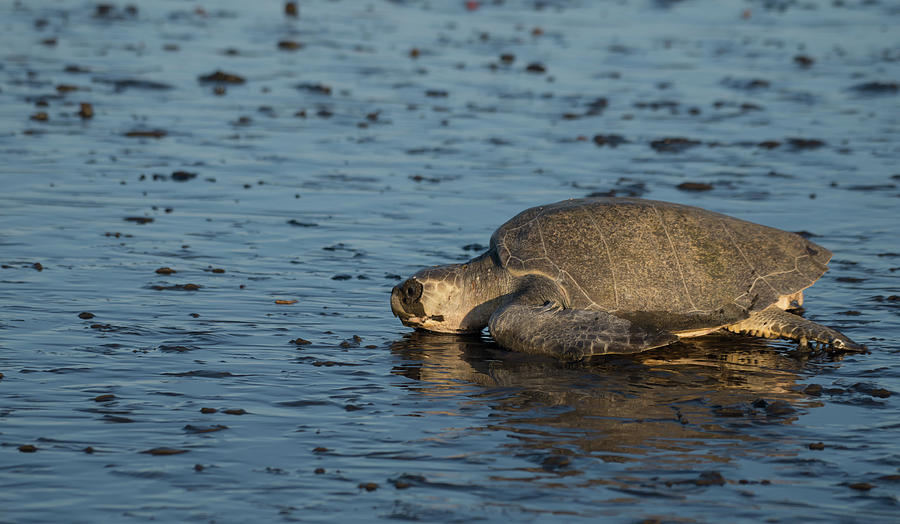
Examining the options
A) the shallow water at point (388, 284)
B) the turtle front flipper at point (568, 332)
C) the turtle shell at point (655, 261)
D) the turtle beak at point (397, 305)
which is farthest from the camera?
the turtle beak at point (397, 305)

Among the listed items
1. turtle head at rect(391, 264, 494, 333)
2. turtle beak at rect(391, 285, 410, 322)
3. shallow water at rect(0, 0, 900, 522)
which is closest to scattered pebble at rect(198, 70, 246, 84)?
shallow water at rect(0, 0, 900, 522)

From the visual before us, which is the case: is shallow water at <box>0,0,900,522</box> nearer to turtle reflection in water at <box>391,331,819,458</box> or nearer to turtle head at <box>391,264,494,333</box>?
turtle reflection in water at <box>391,331,819,458</box>

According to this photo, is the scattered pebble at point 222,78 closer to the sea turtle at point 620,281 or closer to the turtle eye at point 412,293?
the sea turtle at point 620,281

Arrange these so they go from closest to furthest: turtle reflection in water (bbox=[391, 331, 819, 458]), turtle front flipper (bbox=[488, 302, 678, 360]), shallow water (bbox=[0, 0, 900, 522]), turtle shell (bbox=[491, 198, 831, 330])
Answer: shallow water (bbox=[0, 0, 900, 522])
turtle reflection in water (bbox=[391, 331, 819, 458])
turtle front flipper (bbox=[488, 302, 678, 360])
turtle shell (bbox=[491, 198, 831, 330])

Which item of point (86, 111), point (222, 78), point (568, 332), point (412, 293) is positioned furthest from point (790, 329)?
point (222, 78)

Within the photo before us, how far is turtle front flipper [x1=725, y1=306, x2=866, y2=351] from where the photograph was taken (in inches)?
342

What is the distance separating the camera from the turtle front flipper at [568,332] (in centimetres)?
828

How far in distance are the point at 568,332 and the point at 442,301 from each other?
4.54 ft

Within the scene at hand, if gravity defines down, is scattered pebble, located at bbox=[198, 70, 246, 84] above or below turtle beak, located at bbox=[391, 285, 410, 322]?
above

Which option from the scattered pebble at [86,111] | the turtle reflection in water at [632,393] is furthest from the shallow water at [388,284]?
the scattered pebble at [86,111]

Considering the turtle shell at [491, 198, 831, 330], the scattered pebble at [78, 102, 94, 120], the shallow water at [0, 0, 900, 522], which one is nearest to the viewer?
the shallow water at [0, 0, 900, 522]

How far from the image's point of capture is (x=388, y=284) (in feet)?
34.4

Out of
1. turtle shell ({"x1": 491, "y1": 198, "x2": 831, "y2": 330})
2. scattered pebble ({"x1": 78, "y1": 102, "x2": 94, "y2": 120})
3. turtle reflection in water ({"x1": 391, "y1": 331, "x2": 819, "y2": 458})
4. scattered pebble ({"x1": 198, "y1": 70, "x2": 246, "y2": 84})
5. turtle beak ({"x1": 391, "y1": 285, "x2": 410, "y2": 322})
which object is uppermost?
scattered pebble ({"x1": 198, "y1": 70, "x2": 246, "y2": 84})

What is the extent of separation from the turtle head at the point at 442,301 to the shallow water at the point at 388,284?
0.19m
